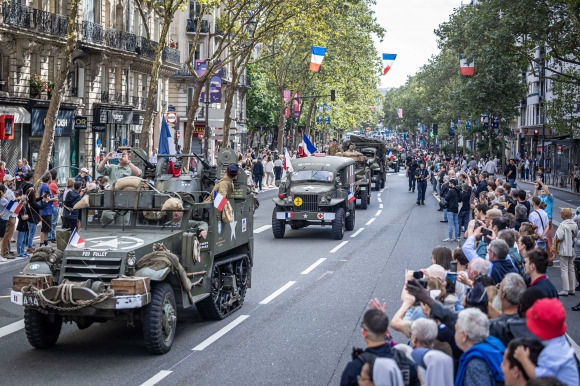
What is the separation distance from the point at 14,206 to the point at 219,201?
7405 millimetres

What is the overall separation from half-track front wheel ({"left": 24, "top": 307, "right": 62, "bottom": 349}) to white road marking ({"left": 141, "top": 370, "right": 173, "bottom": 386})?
1.93 metres

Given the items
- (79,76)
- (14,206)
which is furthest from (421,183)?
(14,206)

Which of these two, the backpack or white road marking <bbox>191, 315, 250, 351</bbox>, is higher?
the backpack

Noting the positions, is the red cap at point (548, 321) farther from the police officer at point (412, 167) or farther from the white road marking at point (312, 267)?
the police officer at point (412, 167)

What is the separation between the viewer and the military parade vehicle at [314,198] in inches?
1003

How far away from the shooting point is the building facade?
127ft

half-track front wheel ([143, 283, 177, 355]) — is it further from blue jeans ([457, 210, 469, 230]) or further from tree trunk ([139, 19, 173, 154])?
tree trunk ([139, 19, 173, 154])

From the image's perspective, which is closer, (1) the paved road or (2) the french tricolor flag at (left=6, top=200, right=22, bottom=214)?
(1) the paved road

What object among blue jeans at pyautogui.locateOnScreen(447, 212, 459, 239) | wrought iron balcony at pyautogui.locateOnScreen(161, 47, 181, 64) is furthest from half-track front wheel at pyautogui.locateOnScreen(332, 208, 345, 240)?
wrought iron balcony at pyautogui.locateOnScreen(161, 47, 181, 64)

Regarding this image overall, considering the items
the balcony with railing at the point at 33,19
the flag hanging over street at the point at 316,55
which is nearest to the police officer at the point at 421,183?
the flag hanging over street at the point at 316,55

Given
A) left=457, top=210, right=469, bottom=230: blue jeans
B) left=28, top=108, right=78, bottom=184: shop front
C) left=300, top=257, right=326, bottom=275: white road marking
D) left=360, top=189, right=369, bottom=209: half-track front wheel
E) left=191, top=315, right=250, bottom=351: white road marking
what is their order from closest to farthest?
left=191, top=315, right=250, bottom=351: white road marking, left=300, top=257, right=326, bottom=275: white road marking, left=457, top=210, right=469, bottom=230: blue jeans, left=360, top=189, right=369, bottom=209: half-track front wheel, left=28, top=108, right=78, bottom=184: shop front

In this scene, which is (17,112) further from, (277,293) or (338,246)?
(277,293)

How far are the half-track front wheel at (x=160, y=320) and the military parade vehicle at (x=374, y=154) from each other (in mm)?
35869

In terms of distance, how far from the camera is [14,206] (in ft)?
63.3
